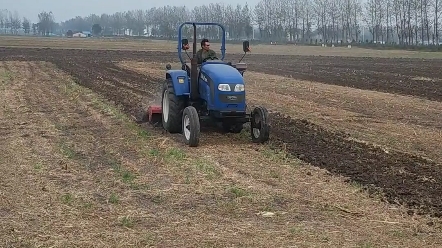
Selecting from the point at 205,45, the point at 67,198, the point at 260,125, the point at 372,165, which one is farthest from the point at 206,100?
the point at 67,198

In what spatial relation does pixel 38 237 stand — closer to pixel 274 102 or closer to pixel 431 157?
pixel 431 157

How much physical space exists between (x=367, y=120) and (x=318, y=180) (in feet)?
20.2

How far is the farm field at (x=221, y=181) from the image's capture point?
5.88 m

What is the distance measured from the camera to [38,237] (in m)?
5.68

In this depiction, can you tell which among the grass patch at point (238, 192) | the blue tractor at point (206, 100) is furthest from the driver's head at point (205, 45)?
the grass patch at point (238, 192)

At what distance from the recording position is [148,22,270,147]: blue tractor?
10.1 m

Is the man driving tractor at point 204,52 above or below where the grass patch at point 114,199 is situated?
above

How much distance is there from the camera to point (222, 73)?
1024 centimetres

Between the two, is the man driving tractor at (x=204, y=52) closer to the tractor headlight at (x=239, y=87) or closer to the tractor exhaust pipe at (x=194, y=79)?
the tractor exhaust pipe at (x=194, y=79)

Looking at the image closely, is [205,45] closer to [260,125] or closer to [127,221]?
[260,125]

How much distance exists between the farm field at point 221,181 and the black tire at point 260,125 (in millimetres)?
196

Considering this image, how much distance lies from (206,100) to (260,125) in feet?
3.28

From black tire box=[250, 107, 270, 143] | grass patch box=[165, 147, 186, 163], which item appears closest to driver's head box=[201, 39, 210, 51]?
black tire box=[250, 107, 270, 143]

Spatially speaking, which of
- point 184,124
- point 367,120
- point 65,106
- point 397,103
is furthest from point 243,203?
point 397,103
